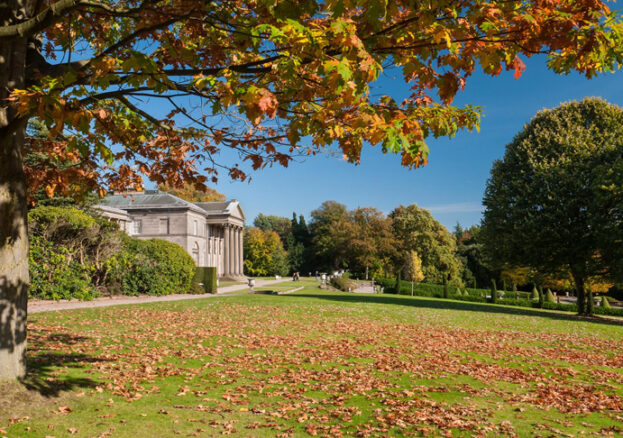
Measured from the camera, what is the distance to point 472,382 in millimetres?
7141

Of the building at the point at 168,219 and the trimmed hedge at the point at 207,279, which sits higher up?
the building at the point at 168,219

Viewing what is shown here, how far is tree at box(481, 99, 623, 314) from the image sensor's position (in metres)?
20.9

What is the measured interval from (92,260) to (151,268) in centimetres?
354

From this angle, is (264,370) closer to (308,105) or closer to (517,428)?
(517,428)

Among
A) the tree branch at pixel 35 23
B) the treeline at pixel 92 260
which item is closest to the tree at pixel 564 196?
the treeline at pixel 92 260

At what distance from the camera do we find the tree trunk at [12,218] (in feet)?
16.0

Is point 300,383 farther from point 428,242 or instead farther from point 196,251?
point 428,242

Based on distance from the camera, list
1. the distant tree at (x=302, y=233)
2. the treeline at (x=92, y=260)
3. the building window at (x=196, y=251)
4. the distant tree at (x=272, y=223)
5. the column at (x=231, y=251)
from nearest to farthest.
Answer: the treeline at (x=92, y=260) → the building window at (x=196, y=251) → the column at (x=231, y=251) → the distant tree at (x=302, y=233) → the distant tree at (x=272, y=223)

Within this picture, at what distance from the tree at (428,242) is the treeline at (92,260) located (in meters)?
38.1

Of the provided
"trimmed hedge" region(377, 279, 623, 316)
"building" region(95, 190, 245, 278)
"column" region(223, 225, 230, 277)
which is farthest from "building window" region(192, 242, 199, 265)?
"trimmed hedge" region(377, 279, 623, 316)

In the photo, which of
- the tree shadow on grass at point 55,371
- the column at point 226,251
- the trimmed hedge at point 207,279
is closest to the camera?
the tree shadow on grass at point 55,371

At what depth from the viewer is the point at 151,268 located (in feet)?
76.6

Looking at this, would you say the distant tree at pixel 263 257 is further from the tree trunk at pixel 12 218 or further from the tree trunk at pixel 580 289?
the tree trunk at pixel 12 218

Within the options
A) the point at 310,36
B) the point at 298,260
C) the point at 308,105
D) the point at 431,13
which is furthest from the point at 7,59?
the point at 298,260
